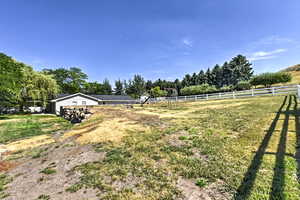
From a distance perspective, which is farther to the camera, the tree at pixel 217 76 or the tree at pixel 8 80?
the tree at pixel 217 76

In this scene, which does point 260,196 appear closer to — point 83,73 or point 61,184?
point 61,184

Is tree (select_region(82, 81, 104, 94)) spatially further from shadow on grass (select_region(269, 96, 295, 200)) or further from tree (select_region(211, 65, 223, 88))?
shadow on grass (select_region(269, 96, 295, 200))

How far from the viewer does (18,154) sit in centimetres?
580

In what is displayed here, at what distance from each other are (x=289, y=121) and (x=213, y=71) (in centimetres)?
5396

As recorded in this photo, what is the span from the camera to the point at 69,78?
45.5 meters

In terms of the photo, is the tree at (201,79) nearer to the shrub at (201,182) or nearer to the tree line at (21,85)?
the tree line at (21,85)

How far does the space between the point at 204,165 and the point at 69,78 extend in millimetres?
50730

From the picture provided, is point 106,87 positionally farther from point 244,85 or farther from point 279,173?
point 279,173

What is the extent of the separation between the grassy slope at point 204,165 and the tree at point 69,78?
44885 mm

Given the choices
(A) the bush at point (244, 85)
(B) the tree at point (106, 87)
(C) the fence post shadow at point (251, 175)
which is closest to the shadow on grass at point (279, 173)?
(C) the fence post shadow at point (251, 175)

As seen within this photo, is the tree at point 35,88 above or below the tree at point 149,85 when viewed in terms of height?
below

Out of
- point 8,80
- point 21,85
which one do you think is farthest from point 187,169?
point 21,85

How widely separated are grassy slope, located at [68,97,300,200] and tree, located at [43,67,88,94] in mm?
44885

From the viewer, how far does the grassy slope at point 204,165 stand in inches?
99.0
